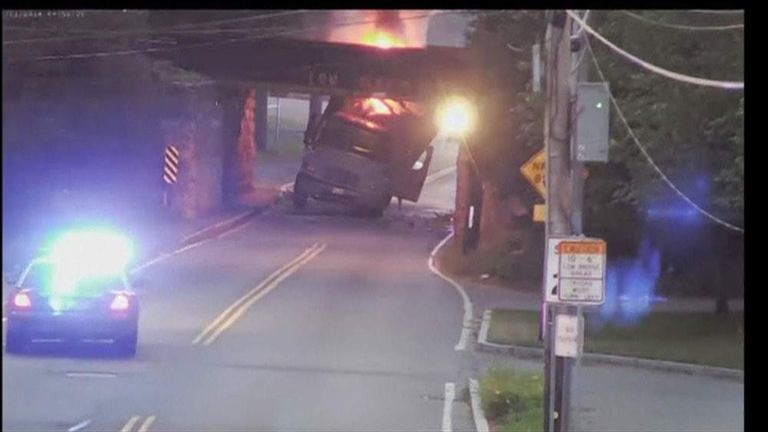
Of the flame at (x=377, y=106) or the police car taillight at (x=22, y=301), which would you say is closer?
the police car taillight at (x=22, y=301)

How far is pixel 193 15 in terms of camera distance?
13.0 m

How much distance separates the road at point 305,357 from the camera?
37.5 feet

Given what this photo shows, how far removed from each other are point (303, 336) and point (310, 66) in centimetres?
377

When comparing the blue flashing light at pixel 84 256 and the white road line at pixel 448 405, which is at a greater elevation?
the blue flashing light at pixel 84 256

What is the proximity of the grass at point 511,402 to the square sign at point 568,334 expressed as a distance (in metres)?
1.15

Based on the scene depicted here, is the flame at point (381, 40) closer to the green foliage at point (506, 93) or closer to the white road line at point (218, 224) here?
the white road line at point (218, 224)

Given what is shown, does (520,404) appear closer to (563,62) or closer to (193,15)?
(563,62)

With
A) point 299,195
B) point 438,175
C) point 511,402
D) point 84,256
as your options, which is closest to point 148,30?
point 84,256

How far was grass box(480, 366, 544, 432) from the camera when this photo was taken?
38.9 feet

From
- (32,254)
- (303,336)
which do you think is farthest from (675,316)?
(32,254)

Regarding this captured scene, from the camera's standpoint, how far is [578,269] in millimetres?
10234

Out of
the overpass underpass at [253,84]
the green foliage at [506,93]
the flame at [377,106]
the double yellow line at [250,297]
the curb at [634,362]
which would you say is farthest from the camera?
the green foliage at [506,93]

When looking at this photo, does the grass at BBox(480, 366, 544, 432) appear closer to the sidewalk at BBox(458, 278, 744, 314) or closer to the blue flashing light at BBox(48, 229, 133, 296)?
the blue flashing light at BBox(48, 229, 133, 296)

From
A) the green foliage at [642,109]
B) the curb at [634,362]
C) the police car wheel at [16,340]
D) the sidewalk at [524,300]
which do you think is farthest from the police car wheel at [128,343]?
the sidewalk at [524,300]
